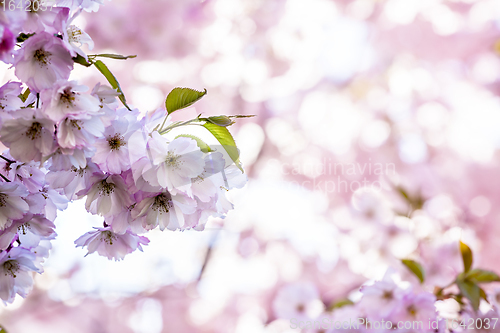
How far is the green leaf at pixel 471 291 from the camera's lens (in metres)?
0.93

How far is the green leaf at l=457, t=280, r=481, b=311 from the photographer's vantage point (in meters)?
0.93

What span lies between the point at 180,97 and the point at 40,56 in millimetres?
171

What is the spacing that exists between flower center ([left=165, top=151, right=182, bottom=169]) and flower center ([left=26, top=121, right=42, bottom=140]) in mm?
150

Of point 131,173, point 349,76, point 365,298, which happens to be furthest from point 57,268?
point 349,76

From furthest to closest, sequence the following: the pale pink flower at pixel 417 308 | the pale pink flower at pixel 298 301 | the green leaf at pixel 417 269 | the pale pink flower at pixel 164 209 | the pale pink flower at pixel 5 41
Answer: the pale pink flower at pixel 298 301
the green leaf at pixel 417 269
the pale pink flower at pixel 417 308
the pale pink flower at pixel 164 209
the pale pink flower at pixel 5 41

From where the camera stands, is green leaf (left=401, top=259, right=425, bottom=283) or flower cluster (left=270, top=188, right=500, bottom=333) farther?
green leaf (left=401, top=259, right=425, bottom=283)

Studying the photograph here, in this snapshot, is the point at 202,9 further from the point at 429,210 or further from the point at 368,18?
the point at 429,210

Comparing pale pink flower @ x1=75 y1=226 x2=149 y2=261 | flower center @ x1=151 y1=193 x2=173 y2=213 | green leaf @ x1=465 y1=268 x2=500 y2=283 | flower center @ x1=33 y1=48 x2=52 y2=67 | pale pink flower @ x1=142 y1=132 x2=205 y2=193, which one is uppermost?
flower center @ x1=33 y1=48 x2=52 y2=67

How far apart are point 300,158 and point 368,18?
1.16 metres

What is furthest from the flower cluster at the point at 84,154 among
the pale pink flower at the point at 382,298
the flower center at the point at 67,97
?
the pale pink flower at the point at 382,298

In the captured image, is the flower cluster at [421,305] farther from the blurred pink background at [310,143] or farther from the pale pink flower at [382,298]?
the blurred pink background at [310,143]

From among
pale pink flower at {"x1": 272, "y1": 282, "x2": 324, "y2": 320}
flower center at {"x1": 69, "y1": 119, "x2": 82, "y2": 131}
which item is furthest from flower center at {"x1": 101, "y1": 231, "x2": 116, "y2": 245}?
pale pink flower at {"x1": 272, "y1": 282, "x2": 324, "y2": 320}

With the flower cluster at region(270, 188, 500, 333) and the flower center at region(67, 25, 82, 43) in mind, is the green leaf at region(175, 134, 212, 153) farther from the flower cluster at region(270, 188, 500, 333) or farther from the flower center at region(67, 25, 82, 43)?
the flower cluster at region(270, 188, 500, 333)

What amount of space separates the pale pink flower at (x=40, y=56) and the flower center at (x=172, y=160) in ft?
0.53
